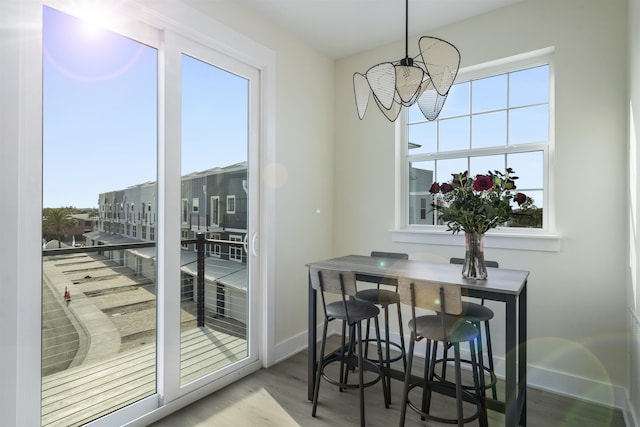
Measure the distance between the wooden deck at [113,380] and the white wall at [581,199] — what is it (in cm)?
237

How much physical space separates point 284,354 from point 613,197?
9.28ft

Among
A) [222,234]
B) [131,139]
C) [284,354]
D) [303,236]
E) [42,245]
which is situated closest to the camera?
[42,245]

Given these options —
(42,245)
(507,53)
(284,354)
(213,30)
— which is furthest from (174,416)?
(507,53)

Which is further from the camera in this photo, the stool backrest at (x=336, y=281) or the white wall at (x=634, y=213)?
the stool backrest at (x=336, y=281)

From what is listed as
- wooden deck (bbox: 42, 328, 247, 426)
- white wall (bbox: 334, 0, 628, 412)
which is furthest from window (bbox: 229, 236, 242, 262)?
white wall (bbox: 334, 0, 628, 412)

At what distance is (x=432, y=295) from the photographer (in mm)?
1909

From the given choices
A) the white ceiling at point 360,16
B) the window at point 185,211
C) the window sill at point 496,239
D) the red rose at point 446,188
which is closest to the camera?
the red rose at point 446,188

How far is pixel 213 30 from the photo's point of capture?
2535 mm

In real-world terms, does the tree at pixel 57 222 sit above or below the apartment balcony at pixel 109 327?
above

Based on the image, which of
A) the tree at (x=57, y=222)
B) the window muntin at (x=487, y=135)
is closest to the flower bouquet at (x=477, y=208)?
the window muntin at (x=487, y=135)

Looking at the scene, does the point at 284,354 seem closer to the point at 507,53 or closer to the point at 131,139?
the point at 131,139

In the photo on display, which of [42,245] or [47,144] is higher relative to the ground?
[47,144]

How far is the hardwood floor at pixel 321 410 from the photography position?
7.39ft

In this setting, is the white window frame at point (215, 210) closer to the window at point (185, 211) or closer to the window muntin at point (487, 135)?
the window at point (185, 211)
